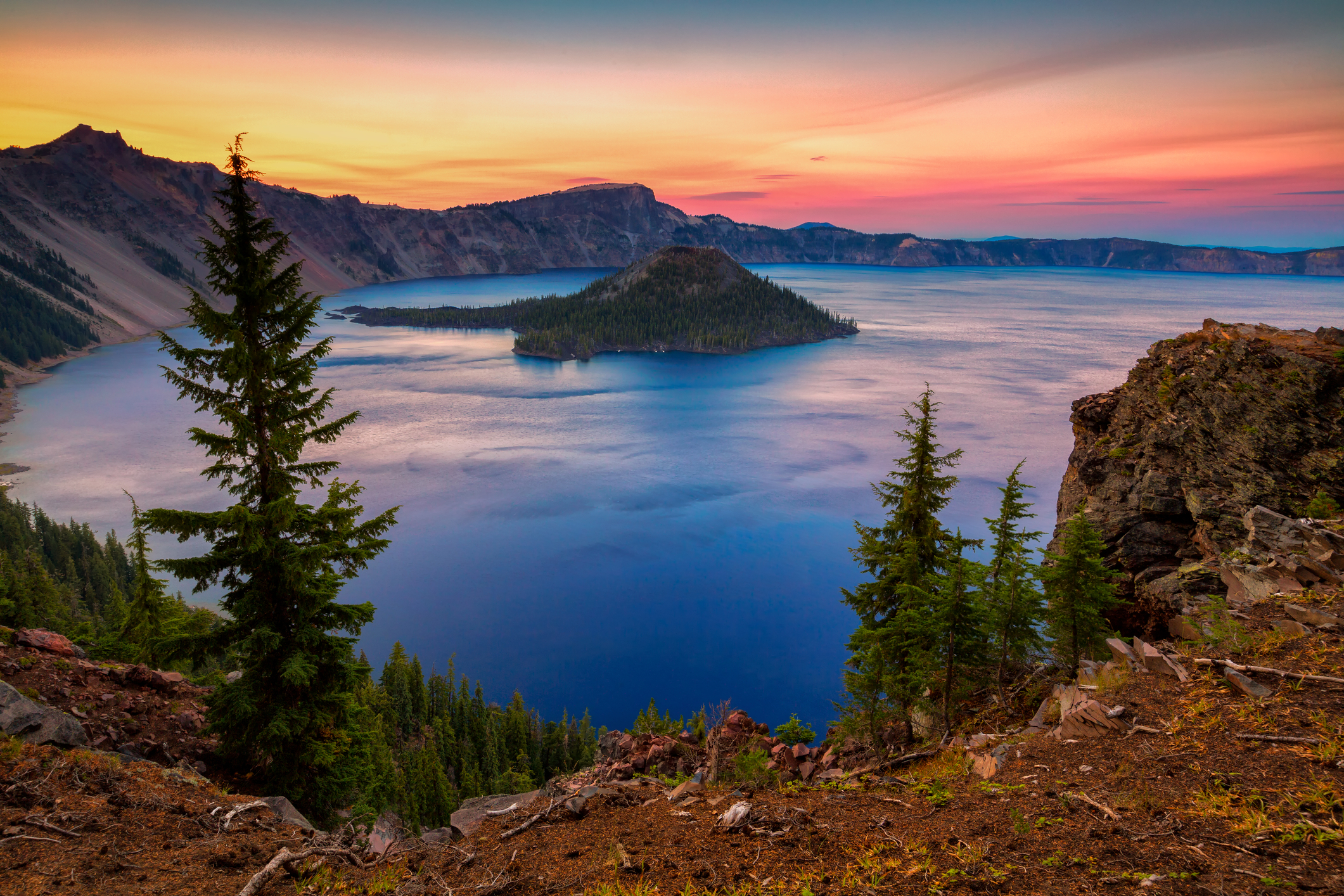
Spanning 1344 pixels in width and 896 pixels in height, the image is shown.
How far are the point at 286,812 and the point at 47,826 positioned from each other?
3910 millimetres

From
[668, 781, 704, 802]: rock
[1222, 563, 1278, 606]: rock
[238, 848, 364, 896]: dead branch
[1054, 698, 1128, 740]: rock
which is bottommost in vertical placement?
[668, 781, 704, 802]: rock

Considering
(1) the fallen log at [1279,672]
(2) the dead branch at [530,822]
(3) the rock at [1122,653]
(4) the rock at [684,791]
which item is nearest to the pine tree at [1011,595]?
(3) the rock at [1122,653]

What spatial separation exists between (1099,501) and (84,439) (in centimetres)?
16187

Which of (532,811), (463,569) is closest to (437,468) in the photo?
(463,569)

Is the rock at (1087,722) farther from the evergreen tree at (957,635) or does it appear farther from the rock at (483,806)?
the rock at (483,806)

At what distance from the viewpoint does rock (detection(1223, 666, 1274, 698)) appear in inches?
388

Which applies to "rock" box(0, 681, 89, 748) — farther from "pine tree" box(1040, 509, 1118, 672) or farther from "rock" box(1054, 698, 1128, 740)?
"pine tree" box(1040, 509, 1118, 672)

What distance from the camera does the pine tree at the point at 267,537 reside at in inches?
570

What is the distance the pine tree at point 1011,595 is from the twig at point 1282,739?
6139 millimetres

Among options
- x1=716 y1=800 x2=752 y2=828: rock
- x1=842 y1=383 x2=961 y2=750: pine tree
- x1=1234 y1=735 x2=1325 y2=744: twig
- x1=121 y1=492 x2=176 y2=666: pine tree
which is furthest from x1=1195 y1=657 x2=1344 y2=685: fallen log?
x1=121 y1=492 x2=176 y2=666: pine tree

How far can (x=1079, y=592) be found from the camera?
15312 millimetres

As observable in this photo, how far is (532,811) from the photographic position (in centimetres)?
1083

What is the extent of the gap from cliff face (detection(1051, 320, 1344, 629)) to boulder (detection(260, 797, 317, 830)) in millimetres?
20005

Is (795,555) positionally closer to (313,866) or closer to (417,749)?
(417,749)
